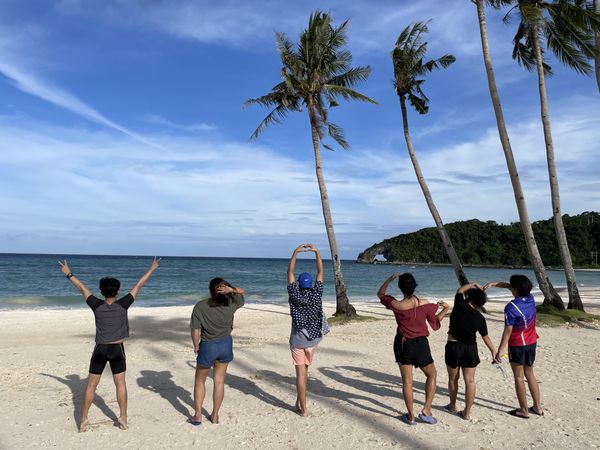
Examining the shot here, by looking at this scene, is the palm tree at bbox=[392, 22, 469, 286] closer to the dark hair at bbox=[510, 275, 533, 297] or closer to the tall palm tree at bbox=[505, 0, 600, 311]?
the tall palm tree at bbox=[505, 0, 600, 311]

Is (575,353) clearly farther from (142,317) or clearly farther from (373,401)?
(142,317)

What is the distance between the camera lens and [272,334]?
12.4m

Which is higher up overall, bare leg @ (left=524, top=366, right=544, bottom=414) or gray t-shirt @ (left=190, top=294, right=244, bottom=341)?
gray t-shirt @ (left=190, top=294, right=244, bottom=341)

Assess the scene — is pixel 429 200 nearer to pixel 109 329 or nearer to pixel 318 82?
pixel 318 82

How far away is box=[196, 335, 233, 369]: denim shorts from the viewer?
195 inches

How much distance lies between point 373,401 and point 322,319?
157cm

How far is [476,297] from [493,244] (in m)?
136

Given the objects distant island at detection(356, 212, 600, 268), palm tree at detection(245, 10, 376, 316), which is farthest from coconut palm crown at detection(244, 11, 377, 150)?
distant island at detection(356, 212, 600, 268)

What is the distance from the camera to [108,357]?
4785mm

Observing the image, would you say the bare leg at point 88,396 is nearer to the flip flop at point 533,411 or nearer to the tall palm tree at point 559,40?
the flip flop at point 533,411

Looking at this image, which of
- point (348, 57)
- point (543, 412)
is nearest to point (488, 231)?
point (348, 57)

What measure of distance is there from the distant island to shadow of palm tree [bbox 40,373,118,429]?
4961 inches

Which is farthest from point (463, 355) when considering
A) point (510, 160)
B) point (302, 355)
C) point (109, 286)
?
point (510, 160)

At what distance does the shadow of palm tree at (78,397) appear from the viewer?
5461 millimetres
